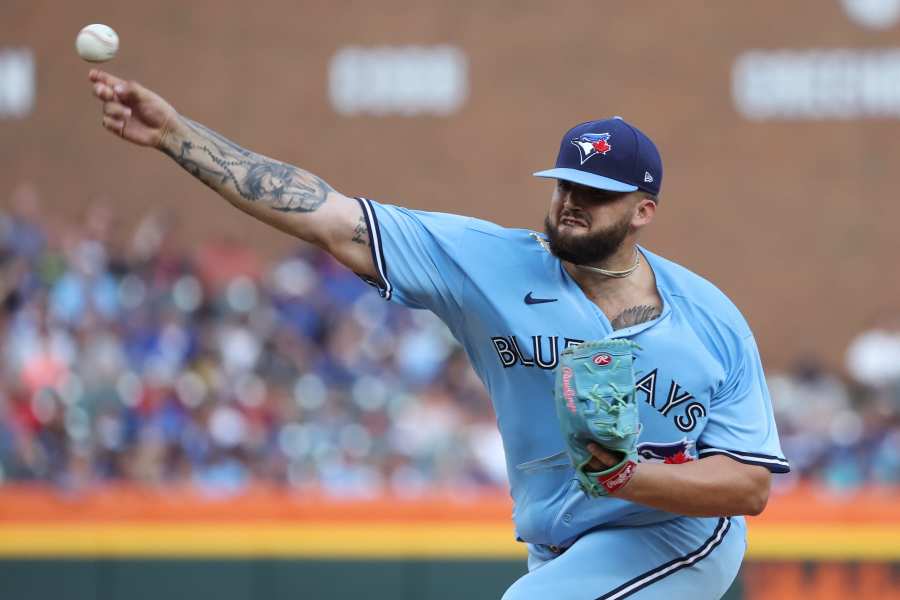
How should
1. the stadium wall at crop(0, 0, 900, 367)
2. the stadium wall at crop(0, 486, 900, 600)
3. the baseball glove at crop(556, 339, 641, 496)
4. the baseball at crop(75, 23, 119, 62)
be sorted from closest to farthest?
1. the baseball glove at crop(556, 339, 641, 496)
2. the baseball at crop(75, 23, 119, 62)
3. the stadium wall at crop(0, 486, 900, 600)
4. the stadium wall at crop(0, 0, 900, 367)

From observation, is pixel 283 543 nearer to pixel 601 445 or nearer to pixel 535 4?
pixel 601 445

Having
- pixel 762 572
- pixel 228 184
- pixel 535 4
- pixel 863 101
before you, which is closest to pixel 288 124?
pixel 535 4

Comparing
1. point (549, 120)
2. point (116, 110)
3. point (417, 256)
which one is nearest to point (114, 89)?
point (116, 110)

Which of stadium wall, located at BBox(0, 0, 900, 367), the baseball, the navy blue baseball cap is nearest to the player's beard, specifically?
the navy blue baseball cap

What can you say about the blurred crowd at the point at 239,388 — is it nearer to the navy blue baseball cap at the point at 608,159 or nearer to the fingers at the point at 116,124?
the navy blue baseball cap at the point at 608,159

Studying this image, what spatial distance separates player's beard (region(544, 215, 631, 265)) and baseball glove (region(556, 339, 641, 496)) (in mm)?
432

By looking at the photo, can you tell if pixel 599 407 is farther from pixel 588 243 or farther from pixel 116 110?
pixel 116 110

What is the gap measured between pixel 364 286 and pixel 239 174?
6974 millimetres

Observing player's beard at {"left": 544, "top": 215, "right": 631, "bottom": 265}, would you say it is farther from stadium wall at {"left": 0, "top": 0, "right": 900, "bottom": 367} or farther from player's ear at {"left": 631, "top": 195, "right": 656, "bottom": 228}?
stadium wall at {"left": 0, "top": 0, "right": 900, "bottom": 367}

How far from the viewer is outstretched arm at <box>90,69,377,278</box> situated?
12.5ft

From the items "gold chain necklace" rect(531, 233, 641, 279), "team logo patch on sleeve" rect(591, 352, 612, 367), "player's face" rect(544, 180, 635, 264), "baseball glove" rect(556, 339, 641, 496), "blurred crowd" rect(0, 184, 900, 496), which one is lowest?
"blurred crowd" rect(0, 184, 900, 496)

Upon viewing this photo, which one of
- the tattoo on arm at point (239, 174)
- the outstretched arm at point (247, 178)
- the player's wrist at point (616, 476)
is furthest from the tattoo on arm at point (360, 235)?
the player's wrist at point (616, 476)

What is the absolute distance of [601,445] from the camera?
3.61 meters

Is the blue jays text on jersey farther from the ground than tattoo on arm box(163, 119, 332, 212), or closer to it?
closer to it
